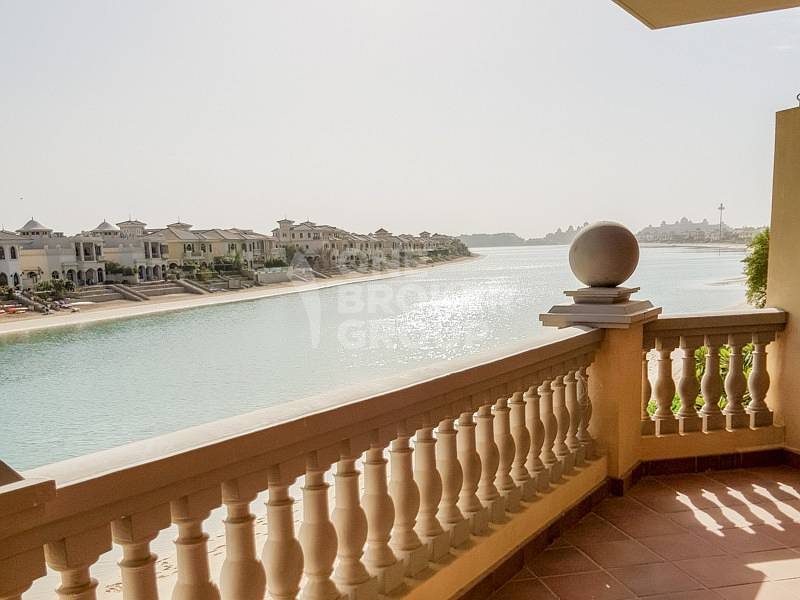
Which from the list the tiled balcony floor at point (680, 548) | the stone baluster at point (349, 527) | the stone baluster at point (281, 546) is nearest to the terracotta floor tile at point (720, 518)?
the tiled balcony floor at point (680, 548)

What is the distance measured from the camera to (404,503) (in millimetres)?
2080

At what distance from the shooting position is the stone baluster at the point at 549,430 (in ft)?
9.68

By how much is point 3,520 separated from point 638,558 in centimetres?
275

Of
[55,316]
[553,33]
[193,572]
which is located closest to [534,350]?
[193,572]

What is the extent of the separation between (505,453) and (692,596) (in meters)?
0.97

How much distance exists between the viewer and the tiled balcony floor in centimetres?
255

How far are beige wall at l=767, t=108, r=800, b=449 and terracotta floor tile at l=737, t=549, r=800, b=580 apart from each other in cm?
147

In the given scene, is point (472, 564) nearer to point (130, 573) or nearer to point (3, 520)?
point (130, 573)

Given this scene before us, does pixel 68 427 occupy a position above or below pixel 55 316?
below

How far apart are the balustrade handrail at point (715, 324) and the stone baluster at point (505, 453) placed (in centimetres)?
157

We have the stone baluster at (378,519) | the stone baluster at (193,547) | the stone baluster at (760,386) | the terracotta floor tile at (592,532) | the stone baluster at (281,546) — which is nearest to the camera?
Result: the stone baluster at (193,547)

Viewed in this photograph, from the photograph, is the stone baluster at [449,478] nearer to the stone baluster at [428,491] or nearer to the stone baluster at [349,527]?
the stone baluster at [428,491]

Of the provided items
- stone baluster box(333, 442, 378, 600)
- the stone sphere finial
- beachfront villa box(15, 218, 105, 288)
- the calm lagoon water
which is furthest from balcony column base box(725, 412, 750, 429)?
the calm lagoon water

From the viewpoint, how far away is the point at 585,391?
343 cm
